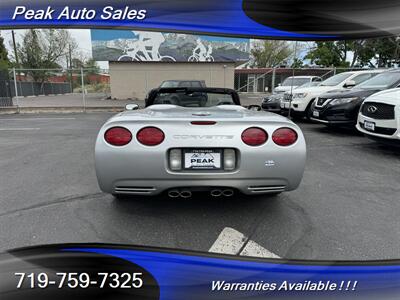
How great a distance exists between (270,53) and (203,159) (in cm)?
4258

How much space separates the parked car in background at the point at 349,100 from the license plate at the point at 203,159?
5570 millimetres

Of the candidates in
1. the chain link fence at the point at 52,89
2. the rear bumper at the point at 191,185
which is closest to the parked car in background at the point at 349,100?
the rear bumper at the point at 191,185

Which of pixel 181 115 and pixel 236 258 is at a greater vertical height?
pixel 181 115

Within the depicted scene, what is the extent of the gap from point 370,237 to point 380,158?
318 centimetres

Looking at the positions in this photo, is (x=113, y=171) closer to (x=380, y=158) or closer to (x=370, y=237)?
(x=370, y=237)

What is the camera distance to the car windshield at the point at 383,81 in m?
6.60

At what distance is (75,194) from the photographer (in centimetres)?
355

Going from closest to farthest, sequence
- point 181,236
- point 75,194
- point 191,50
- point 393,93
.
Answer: point 181,236 → point 75,194 → point 393,93 → point 191,50

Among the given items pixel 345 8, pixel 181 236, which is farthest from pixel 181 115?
pixel 345 8

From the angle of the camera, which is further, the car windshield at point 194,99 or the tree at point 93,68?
the tree at point 93,68

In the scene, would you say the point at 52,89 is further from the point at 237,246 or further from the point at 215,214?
the point at 237,246

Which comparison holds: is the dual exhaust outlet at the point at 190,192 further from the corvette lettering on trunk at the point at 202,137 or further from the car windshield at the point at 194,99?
the car windshield at the point at 194,99

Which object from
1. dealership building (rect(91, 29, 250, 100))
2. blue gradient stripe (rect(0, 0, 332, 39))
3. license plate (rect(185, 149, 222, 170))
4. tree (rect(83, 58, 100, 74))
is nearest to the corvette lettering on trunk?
license plate (rect(185, 149, 222, 170))

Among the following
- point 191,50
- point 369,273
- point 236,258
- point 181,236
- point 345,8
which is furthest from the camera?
point 191,50
